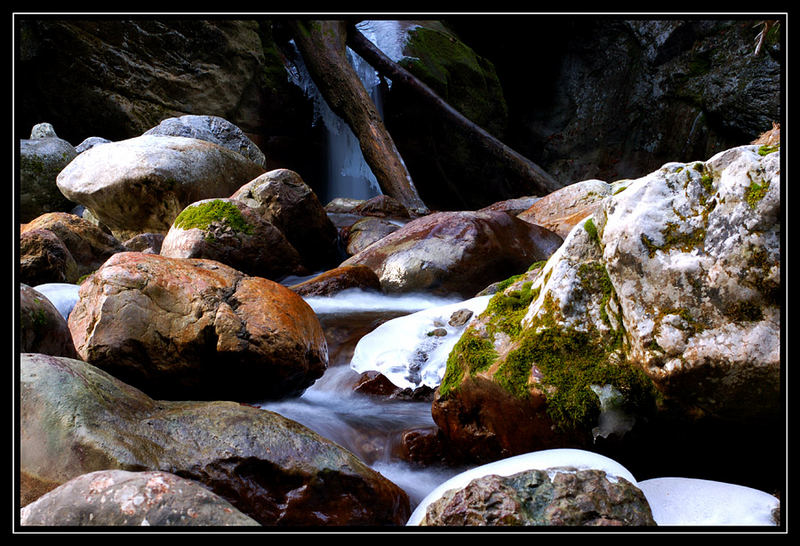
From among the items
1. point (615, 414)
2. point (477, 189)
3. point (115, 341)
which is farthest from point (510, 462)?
point (477, 189)

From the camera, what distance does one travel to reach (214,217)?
5.84 metres

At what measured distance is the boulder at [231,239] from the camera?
18.6ft

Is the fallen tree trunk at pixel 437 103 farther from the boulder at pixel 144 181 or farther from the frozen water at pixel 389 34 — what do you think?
Answer: the boulder at pixel 144 181

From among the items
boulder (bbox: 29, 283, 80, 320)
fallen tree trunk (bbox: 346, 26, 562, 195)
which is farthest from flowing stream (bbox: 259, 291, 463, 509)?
fallen tree trunk (bbox: 346, 26, 562, 195)

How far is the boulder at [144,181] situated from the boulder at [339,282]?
2860 mm

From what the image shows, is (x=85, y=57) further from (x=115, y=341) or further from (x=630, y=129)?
(x=630, y=129)

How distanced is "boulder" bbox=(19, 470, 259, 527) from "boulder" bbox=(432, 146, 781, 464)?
4.33ft

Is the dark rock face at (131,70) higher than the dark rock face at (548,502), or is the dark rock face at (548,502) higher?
the dark rock face at (131,70)

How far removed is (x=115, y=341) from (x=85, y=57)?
368 inches

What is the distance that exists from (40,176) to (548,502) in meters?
9.84

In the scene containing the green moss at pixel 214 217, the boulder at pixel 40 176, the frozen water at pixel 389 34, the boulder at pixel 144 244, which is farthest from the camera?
the frozen water at pixel 389 34

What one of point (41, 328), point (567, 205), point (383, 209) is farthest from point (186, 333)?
point (383, 209)

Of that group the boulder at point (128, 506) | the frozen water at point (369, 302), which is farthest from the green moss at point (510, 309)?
the frozen water at point (369, 302)

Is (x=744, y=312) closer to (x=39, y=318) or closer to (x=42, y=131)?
(x=39, y=318)
